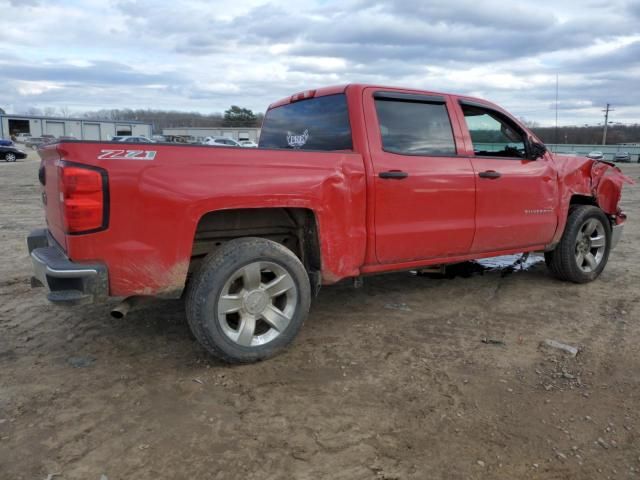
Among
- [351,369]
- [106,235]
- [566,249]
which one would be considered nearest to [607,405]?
[351,369]

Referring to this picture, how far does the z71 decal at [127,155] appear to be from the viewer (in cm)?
295

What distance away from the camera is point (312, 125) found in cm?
442

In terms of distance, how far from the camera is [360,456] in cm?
256

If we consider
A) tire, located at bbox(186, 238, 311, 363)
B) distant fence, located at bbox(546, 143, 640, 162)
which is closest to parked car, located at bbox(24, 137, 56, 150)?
tire, located at bbox(186, 238, 311, 363)

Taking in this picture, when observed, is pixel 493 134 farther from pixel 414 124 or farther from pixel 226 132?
pixel 226 132

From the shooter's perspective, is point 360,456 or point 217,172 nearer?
point 360,456

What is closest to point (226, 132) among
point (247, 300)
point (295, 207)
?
point (295, 207)

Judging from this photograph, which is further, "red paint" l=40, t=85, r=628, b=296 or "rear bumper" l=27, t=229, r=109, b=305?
"red paint" l=40, t=85, r=628, b=296

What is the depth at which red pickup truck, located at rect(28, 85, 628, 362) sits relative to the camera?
9.93ft

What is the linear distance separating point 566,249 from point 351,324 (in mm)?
2647

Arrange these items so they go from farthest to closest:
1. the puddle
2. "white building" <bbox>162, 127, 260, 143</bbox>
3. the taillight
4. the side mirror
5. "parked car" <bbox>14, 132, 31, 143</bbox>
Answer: "white building" <bbox>162, 127, 260, 143</bbox>, "parked car" <bbox>14, 132, 31, 143</bbox>, the puddle, the side mirror, the taillight

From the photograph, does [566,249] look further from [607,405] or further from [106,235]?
[106,235]

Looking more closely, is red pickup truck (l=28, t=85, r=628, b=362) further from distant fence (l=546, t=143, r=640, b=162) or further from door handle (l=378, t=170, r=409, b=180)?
distant fence (l=546, t=143, r=640, b=162)

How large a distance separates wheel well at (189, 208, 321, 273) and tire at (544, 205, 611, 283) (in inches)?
120
